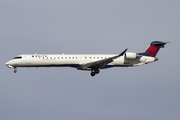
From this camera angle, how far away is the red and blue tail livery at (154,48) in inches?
1876

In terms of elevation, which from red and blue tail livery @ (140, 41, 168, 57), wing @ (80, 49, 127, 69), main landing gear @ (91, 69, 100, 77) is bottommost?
main landing gear @ (91, 69, 100, 77)

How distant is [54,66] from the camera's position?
145 feet

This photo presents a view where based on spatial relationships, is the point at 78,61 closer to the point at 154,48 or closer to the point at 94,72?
the point at 94,72

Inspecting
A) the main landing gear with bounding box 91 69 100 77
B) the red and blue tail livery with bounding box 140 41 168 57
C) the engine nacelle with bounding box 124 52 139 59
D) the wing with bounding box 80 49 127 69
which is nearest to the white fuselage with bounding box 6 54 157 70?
the wing with bounding box 80 49 127 69

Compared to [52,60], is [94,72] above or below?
below

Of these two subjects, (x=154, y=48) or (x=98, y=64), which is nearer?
(x=98, y=64)

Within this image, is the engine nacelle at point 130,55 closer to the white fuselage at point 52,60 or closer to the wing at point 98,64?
the wing at point 98,64

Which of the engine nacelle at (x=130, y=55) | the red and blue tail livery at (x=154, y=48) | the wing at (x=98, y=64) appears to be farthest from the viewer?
the red and blue tail livery at (x=154, y=48)

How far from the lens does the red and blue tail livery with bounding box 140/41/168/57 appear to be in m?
47.7

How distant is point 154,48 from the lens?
47969mm

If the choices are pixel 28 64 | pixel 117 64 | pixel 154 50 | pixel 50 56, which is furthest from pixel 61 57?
pixel 154 50

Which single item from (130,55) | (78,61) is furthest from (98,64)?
(130,55)

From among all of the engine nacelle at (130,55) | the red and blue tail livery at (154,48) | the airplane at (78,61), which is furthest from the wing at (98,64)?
the red and blue tail livery at (154,48)

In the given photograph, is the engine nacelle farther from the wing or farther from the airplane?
the wing
